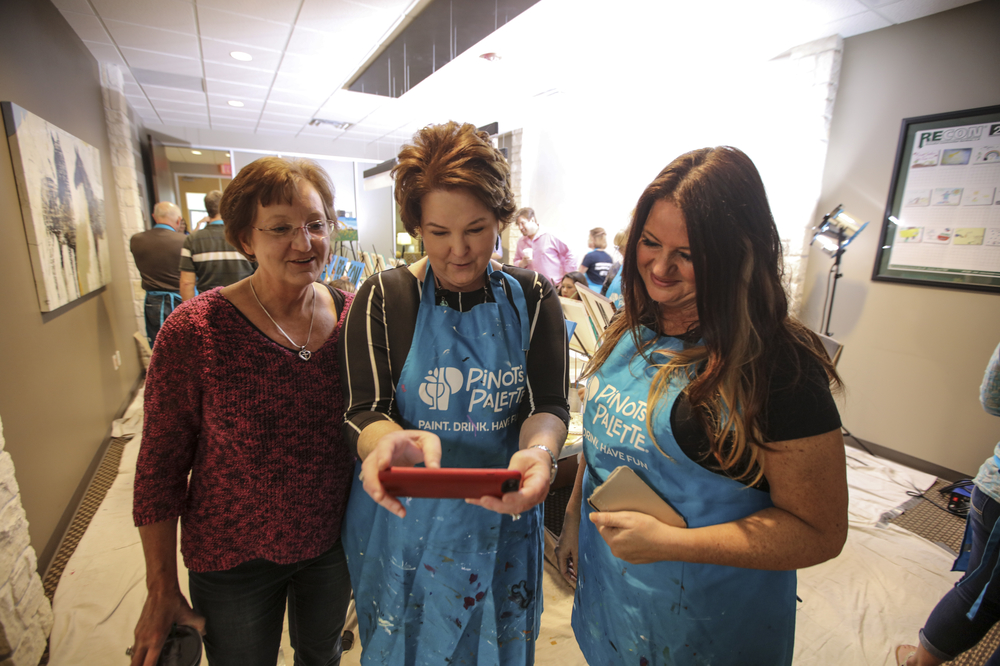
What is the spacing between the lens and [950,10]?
2.98 metres

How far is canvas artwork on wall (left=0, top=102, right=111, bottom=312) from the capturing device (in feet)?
7.50

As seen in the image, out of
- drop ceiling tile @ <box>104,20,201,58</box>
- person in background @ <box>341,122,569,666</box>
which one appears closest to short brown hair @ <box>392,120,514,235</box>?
person in background @ <box>341,122,569,666</box>

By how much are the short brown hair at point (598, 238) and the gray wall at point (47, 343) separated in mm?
4474

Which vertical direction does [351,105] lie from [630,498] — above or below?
above

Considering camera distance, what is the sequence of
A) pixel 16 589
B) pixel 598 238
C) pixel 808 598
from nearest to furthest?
pixel 16 589 → pixel 808 598 → pixel 598 238

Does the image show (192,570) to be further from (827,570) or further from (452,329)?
(827,570)

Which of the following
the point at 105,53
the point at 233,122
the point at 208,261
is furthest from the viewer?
the point at 233,122

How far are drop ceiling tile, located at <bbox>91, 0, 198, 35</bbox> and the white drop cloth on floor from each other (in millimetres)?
3357

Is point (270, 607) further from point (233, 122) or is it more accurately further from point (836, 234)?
point (233, 122)

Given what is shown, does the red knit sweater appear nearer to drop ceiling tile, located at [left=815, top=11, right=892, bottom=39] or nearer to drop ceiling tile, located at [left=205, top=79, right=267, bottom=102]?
drop ceiling tile, located at [left=815, top=11, right=892, bottom=39]

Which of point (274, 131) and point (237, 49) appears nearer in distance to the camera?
point (237, 49)

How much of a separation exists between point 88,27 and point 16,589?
163 inches

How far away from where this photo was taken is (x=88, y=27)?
3.62 m

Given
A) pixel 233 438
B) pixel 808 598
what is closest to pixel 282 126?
pixel 233 438
